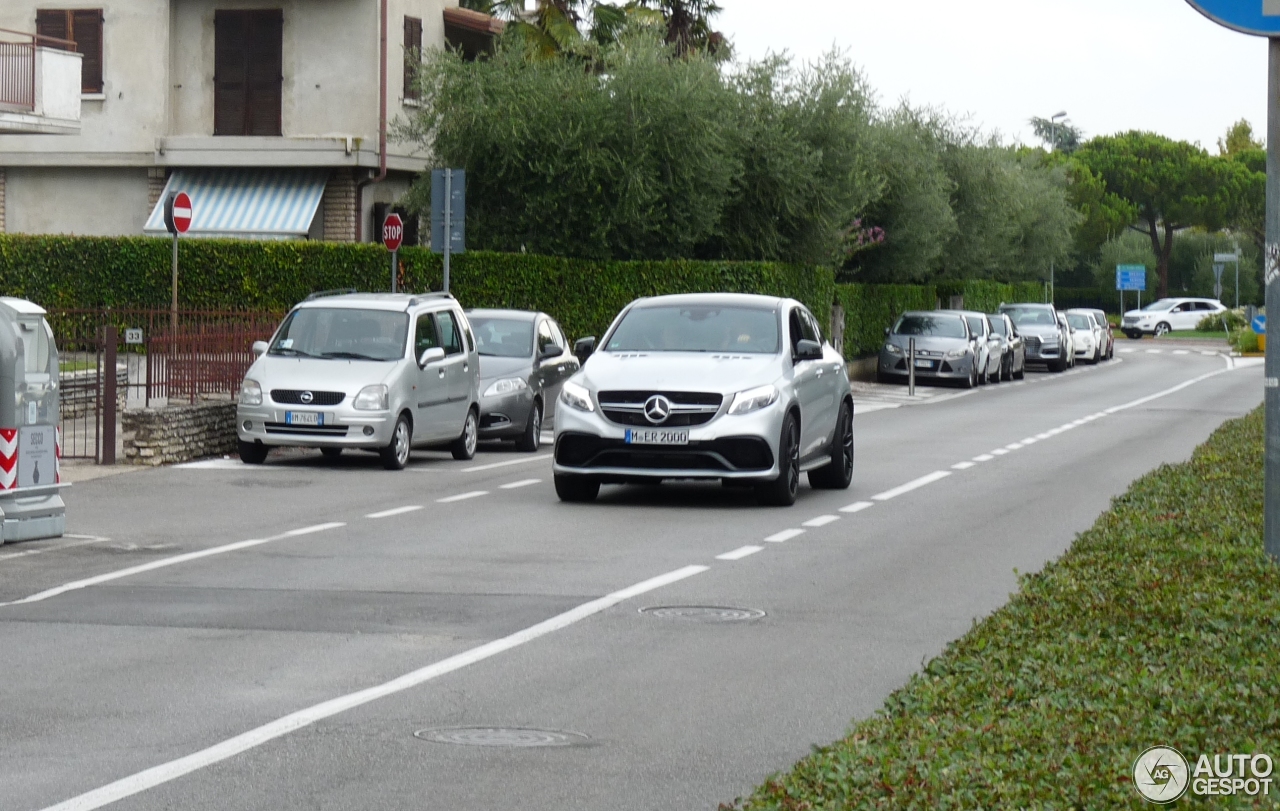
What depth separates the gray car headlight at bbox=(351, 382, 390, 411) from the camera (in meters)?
20.3

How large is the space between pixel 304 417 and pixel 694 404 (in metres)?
5.63

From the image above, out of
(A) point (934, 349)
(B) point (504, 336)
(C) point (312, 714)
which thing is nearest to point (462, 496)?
(B) point (504, 336)

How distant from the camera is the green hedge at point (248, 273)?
3409cm

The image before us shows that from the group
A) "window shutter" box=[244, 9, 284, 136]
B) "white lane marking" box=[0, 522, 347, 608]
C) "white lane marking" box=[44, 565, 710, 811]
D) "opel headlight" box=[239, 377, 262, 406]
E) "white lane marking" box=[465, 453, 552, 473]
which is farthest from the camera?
"window shutter" box=[244, 9, 284, 136]

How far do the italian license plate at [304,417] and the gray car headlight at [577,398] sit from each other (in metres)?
4.47

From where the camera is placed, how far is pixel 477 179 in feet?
123

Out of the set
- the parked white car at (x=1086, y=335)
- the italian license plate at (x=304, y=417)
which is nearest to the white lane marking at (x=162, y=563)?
the italian license plate at (x=304, y=417)

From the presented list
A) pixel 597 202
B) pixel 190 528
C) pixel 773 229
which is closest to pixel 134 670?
pixel 190 528

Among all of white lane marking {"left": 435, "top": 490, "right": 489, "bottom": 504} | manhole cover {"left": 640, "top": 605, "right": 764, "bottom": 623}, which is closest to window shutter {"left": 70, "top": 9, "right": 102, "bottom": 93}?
white lane marking {"left": 435, "top": 490, "right": 489, "bottom": 504}

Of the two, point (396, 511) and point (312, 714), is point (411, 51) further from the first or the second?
point (312, 714)

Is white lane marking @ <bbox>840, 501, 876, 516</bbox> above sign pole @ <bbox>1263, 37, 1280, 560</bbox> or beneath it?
beneath

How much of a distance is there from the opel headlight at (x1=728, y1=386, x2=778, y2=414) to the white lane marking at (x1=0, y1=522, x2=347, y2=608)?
326cm

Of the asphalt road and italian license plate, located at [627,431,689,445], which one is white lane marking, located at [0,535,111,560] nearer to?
the asphalt road

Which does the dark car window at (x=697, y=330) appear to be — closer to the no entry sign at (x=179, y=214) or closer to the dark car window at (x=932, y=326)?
the no entry sign at (x=179, y=214)
